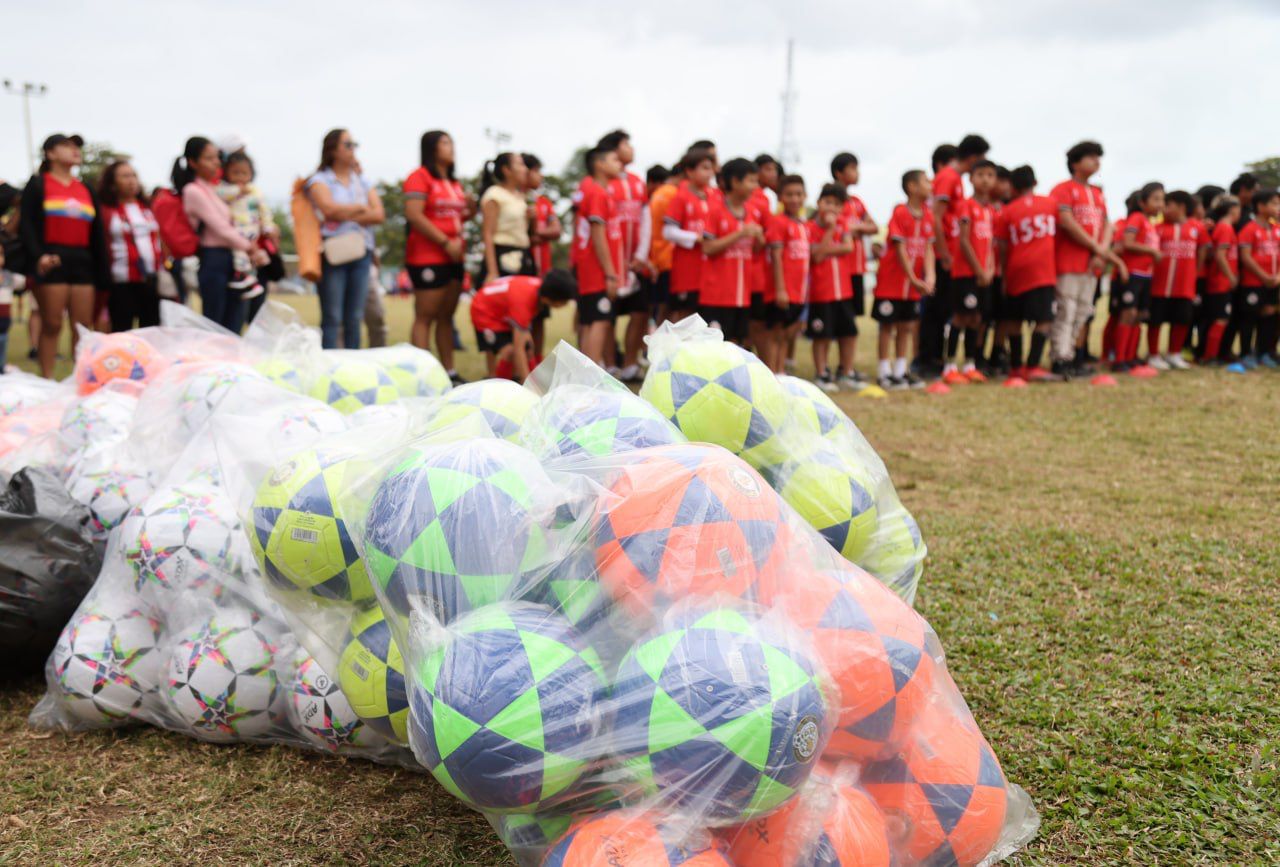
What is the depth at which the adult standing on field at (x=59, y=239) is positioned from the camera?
A: 7121 millimetres

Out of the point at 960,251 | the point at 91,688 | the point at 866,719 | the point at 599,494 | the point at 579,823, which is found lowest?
the point at 91,688

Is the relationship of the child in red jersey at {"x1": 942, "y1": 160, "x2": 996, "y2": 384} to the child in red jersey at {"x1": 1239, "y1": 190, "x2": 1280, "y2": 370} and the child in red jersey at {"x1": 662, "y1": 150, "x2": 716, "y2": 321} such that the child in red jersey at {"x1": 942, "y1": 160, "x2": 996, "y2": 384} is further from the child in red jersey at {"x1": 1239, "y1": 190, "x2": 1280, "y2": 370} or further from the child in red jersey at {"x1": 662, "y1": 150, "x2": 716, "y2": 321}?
the child in red jersey at {"x1": 1239, "y1": 190, "x2": 1280, "y2": 370}

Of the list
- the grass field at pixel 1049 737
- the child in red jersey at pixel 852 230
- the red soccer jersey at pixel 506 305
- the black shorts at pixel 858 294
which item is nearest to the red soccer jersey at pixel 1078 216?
the child in red jersey at pixel 852 230

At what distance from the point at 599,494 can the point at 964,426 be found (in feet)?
17.6

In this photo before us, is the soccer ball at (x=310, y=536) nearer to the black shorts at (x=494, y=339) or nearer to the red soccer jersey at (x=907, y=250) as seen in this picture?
the black shorts at (x=494, y=339)

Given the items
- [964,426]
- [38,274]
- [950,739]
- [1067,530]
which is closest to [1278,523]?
[1067,530]

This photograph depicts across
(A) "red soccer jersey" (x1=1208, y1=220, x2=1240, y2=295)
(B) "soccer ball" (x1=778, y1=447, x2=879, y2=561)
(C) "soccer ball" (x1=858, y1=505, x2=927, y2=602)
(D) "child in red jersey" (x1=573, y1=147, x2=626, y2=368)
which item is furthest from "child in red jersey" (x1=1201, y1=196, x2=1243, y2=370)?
(B) "soccer ball" (x1=778, y1=447, x2=879, y2=561)

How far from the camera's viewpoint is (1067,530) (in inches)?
170

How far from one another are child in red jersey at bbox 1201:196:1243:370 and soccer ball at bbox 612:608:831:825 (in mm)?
10159

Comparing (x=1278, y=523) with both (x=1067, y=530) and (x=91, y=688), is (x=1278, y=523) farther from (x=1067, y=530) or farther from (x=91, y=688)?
(x=91, y=688)

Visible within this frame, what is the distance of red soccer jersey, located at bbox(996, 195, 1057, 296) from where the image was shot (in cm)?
879

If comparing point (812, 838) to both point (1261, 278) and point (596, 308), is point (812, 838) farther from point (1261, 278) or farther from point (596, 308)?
point (1261, 278)

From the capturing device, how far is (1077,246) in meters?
8.96

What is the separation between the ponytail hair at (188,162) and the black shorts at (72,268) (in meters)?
0.94
